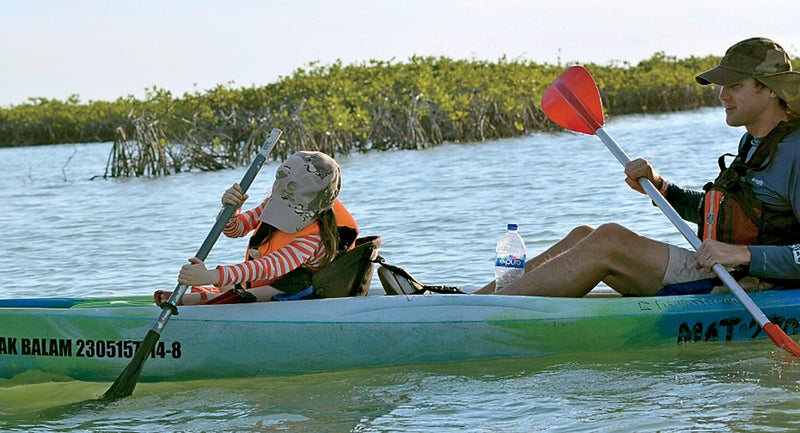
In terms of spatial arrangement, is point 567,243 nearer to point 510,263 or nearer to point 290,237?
point 510,263

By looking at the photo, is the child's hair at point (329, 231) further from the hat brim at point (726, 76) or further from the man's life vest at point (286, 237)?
the hat brim at point (726, 76)

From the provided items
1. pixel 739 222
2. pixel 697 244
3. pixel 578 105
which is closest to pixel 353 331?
pixel 697 244

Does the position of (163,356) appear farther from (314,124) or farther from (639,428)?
(314,124)

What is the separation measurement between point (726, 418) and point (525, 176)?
35.7ft

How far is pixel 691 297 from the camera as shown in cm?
480

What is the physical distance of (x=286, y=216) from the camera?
446 centimetres

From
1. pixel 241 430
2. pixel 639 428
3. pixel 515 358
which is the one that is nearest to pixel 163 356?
pixel 241 430

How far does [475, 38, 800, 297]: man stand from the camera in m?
4.46

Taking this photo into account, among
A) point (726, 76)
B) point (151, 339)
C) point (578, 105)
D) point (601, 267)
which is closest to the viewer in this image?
point (151, 339)

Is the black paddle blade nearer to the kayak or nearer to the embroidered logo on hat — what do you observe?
the kayak

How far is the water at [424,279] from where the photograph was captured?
4.20 metres

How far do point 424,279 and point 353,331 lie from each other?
111 inches

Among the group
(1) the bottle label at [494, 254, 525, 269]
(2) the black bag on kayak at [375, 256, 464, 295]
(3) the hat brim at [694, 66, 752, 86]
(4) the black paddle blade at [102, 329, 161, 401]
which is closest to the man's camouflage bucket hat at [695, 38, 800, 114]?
(3) the hat brim at [694, 66, 752, 86]

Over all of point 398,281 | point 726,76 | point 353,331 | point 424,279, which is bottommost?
point 424,279
